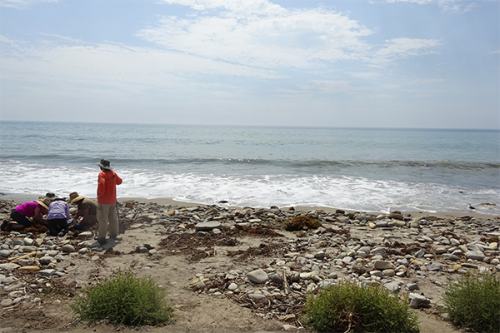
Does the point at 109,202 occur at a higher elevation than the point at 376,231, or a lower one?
higher

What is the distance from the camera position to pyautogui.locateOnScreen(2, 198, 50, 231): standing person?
26.7 feet

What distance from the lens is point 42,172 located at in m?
20.2

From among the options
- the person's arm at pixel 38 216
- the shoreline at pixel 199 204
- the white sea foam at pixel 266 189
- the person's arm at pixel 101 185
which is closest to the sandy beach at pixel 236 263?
the person's arm at pixel 38 216

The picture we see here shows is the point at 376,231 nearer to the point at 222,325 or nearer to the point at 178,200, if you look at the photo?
the point at 222,325

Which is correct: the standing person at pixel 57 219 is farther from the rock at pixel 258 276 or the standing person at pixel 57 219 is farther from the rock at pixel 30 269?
the rock at pixel 258 276

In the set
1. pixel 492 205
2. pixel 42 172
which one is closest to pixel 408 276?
pixel 492 205

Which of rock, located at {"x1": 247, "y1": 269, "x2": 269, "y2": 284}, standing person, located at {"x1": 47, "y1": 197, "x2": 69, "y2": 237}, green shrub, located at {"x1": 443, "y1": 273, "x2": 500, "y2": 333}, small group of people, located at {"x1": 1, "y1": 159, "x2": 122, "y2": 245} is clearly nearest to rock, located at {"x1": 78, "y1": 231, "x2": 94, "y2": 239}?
small group of people, located at {"x1": 1, "y1": 159, "x2": 122, "y2": 245}

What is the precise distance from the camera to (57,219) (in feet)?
26.5

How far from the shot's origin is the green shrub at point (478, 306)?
13.0 feet

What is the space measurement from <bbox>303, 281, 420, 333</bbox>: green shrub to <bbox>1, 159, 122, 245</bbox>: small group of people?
18.4 ft

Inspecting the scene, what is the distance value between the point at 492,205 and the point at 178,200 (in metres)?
13.2

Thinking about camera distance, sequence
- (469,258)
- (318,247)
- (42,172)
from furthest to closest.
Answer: (42,172) < (318,247) < (469,258)

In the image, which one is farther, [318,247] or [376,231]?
[376,231]

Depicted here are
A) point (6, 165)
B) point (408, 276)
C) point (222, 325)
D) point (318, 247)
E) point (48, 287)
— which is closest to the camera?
point (222, 325)
